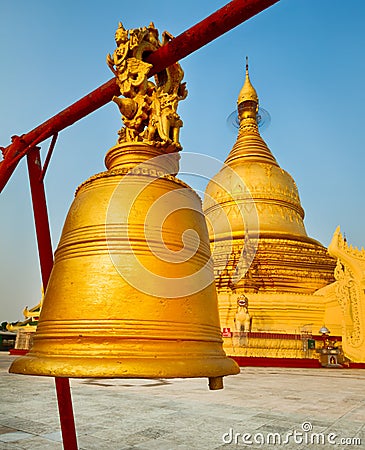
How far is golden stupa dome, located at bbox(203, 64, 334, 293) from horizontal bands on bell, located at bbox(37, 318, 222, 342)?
50.7 feet

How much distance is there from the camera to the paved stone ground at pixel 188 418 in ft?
10.9

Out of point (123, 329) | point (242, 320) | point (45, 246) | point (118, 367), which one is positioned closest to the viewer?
point (118, 367)

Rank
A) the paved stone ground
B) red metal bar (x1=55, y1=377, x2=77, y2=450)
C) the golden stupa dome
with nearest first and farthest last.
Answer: red metal bar (x1=55, y1=377, x2=77, y2=450) < the paved stone ground < the golden stupa dome

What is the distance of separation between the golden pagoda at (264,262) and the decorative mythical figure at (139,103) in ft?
34.4

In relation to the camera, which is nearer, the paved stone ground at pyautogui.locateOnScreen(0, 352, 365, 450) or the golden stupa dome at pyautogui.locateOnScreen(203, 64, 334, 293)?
the paved stone ground at pyautogui.locateOnScreen(0, 352, 365, 450)

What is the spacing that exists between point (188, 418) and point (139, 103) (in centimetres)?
360

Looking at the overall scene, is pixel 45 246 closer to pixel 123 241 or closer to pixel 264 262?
pixel 123 241

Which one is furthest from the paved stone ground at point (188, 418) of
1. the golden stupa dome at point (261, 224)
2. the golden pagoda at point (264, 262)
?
the golden stupa dome at point (261, 224)

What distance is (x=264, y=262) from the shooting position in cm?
1950

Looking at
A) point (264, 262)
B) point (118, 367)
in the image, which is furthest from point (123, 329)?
point (264, 262)

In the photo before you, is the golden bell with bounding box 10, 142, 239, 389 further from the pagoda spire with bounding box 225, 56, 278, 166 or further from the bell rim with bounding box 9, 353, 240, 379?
the pagoda spire with bounding box 225, 56, 278, 166

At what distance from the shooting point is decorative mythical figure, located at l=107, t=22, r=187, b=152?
1.83 m

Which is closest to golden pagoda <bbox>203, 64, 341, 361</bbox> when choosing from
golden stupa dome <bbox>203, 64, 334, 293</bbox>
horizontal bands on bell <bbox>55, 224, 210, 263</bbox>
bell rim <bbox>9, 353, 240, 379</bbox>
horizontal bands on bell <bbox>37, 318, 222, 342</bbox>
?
golden stupa dome <bbox>203, 64, 334, 293</bbox>

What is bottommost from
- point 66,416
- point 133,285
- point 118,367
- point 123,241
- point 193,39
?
point 66,416
